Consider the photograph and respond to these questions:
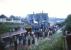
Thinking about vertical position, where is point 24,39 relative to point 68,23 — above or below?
below

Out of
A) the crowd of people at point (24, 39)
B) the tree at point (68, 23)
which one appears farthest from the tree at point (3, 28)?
the tree at point (68, 23)

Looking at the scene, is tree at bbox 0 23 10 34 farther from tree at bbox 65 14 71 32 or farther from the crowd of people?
tree at bbox 65 14 71 32

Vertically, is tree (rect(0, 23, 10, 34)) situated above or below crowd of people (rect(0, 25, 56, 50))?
above

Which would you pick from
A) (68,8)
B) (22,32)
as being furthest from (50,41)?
(68,8)

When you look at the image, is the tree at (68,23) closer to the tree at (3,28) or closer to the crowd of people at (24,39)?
the crowd of people at (24,39)

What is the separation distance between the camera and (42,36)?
164 cm

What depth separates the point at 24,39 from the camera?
5.32 ft

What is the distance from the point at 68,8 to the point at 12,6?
681mm

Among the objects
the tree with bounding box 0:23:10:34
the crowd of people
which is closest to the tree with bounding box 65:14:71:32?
the crowd of people

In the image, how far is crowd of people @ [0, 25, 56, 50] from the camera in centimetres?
161

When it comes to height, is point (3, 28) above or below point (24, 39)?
above

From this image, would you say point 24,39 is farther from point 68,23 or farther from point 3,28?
point 68,23

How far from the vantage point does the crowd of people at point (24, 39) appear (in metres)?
1.61

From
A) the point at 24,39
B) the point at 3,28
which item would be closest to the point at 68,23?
the point at 24,39
